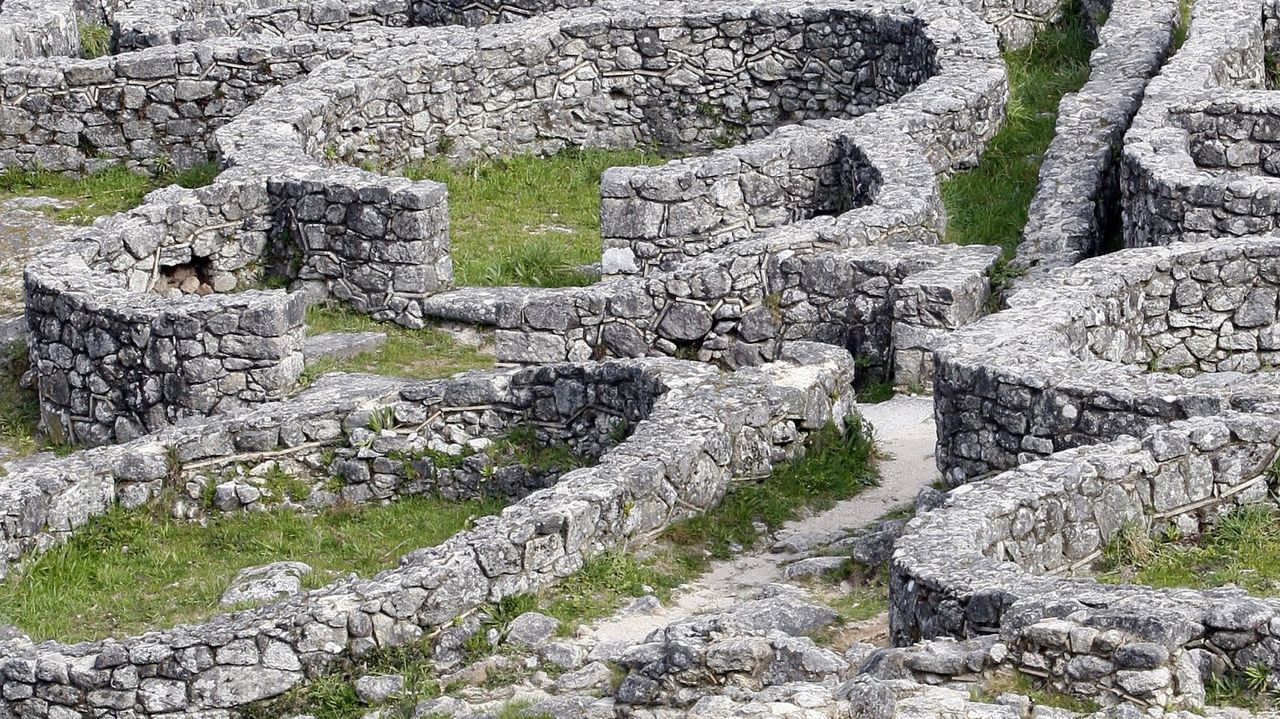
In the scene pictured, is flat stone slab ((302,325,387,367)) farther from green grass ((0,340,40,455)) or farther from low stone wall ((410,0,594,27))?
low stone wall ((410,0,594,27))

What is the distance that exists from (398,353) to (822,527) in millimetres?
5396

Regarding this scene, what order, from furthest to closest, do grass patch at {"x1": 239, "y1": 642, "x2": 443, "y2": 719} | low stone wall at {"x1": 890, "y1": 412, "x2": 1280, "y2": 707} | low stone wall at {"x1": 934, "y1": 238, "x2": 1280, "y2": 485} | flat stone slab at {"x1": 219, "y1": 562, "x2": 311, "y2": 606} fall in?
1. flat stone slab at {"x1": 219, "y1": 562, "x2": 311, "y2": 606}
2. low stone wall at {"x1": 934, "y1": 238, "x2": 1280, "y2": 485}
3. grass patch at {"x1": 239, "y1": 642, "x2": 443, "y2": 719}
4. low stone wall at {"x1": 890, "y1": 412, "x2": 1280, "y2": 707}

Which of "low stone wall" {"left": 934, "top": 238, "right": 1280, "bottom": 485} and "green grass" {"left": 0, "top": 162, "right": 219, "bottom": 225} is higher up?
"low stone wall" {"left": 934, "top": 238, "right": 1280, "bottom": 485}

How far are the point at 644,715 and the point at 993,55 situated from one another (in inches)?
558

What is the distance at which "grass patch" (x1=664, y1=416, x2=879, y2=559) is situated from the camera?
17.0m

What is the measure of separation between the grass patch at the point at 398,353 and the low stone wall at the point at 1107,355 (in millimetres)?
4773

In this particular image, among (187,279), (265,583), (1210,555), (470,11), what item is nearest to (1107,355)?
(1210,555)

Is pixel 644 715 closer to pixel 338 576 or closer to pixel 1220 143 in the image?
pixel 338 576

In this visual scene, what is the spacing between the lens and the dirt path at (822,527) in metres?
15.7

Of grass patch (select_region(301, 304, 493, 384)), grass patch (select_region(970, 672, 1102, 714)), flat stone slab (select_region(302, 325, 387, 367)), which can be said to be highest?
grass patch (select_region(970, 672, 1102, 714))

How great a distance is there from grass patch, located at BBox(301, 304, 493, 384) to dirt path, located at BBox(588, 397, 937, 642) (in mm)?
3346

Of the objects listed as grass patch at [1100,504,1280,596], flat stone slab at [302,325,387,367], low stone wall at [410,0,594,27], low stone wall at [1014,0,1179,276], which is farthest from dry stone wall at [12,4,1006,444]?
grass patch at [1100,504,1280,596]

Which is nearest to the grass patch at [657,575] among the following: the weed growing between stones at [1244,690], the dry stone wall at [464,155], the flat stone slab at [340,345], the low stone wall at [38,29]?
the dry stone wall at [464,155]

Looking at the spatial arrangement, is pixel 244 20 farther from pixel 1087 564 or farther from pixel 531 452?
pixel 1087 564
